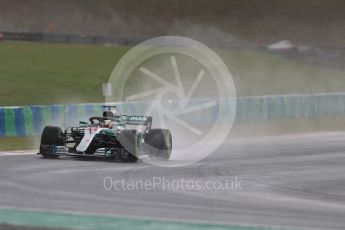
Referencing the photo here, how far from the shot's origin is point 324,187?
11.2 m

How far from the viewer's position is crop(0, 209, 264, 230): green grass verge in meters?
5.76

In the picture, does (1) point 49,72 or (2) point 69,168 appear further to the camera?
(1) point 49,72

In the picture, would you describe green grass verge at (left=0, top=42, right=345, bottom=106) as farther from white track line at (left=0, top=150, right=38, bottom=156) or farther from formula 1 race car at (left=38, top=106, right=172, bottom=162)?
formula 1 race car at (left=38, top=106, right=172, bottom=162)

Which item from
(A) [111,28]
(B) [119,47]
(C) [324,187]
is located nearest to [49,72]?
(B) [119,47]

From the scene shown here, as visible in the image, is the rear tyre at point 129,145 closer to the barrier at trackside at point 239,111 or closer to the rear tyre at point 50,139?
the rear tyre at point 50,139

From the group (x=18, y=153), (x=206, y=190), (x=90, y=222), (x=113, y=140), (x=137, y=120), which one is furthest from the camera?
(x=18, y=153)

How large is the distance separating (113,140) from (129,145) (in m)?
0.37

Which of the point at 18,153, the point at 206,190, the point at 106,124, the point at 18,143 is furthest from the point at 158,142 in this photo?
the point at 18,143

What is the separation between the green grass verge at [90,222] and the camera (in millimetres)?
5762

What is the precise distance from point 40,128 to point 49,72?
11.1m

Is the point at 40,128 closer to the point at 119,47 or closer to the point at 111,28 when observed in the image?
the point at 119,47

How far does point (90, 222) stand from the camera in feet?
19.3

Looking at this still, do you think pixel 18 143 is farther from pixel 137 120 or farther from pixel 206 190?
pixel 206 190

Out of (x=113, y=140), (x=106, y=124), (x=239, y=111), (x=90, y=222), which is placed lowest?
(x=90, y=222)
